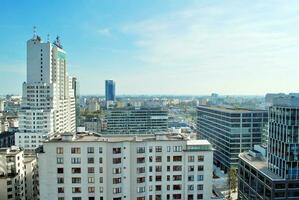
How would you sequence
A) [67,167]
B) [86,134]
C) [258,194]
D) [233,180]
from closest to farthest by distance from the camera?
[67,167] → [86,134] → [258,194] → [233,180]

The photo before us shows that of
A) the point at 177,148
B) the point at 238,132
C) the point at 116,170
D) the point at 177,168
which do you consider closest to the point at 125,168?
the point at 116,170

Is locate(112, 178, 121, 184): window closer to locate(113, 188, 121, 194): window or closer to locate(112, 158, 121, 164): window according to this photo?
locate(113, 188, 121, 194): window

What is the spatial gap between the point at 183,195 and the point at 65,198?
14.3 m

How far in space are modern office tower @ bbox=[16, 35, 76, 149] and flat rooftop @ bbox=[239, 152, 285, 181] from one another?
5607 cm

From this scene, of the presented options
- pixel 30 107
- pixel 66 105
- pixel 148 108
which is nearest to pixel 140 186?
pixel 30 107

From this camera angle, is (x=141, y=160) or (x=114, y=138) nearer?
(x=141, y=160)

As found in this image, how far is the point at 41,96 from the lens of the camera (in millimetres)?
98000

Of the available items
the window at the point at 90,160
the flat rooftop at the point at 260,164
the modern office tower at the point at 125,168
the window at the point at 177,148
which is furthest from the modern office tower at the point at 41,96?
the window at the point at 177,148

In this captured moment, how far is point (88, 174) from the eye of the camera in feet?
129

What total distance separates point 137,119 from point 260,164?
8075 centimetres

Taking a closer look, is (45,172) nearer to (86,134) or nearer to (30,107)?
(86,134)

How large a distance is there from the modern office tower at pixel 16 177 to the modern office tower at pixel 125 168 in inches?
767

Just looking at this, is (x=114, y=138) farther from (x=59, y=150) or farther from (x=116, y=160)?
(x=59, y=150)

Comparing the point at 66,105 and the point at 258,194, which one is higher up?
the point at 66,105
